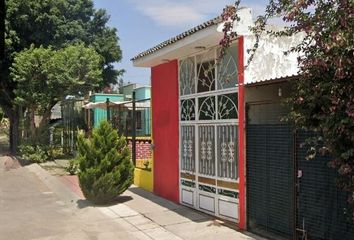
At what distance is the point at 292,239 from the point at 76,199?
691cm

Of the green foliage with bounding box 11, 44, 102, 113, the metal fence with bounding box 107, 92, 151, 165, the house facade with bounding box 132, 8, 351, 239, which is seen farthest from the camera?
the green foliage with bounding box 11, 44, 102, 113

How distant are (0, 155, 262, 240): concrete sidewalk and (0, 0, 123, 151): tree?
13.0 metres

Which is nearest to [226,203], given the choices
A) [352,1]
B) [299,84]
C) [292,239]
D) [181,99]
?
[292,239]

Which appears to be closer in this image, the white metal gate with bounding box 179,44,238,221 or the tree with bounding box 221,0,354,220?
the tree with bounding box 221,0,354,220

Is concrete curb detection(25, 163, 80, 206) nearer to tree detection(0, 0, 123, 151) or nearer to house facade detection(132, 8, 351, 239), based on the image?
house facade detection(132, 8, 351, 239)

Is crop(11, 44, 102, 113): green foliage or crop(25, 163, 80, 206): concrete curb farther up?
crop(11, 44, 102, 113): green foliage

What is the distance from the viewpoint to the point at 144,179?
13.7m

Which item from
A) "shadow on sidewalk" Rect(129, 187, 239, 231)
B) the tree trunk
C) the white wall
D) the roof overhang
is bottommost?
"shadow on sidewalk" Rect(129, 187, 239, 231)

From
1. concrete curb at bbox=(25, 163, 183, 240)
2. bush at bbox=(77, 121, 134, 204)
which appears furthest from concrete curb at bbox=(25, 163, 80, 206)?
bush at bbox=(77, 121, 134, 204)

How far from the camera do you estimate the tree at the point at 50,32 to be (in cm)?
2509

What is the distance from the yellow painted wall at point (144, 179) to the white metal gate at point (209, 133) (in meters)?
2.20

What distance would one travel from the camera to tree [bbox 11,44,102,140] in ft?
68.4

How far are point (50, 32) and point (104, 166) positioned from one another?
16.5 m

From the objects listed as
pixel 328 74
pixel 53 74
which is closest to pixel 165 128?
pixel 328 74
